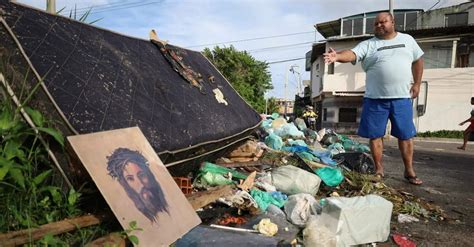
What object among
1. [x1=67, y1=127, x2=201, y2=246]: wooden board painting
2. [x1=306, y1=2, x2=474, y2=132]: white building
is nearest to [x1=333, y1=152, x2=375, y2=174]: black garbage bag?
[x1=67, y1=127, x2=201, y2=246]: wooden board painting

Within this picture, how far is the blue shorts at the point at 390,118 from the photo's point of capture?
3.71m

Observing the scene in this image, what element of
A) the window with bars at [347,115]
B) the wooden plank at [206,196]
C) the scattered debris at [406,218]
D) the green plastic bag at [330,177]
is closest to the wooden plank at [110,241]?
the wooden plank at [206,196]

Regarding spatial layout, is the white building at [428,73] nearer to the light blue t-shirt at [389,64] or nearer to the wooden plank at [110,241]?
the light blue t-shirt at [389,64]

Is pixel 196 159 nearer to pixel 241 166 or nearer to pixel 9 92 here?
pixel 241 166

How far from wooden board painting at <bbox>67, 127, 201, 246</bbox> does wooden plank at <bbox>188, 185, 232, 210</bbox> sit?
0.79ft

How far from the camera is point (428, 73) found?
21609 millimetres

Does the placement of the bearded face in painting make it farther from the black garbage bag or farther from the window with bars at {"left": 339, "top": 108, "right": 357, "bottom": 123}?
the window with bars at {"left": 339, "top": 108, "right": 357, "bottom": 123}

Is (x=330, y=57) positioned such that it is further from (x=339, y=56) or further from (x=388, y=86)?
(x=388, y=86)

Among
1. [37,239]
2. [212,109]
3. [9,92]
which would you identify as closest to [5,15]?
[9,92]

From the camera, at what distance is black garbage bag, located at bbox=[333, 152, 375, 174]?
12.7 feet

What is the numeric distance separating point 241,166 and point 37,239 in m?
2.25


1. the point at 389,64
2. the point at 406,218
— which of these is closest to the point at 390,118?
the point at 389,64

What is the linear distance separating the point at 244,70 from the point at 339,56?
956 inches

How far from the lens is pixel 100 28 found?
2572 millimetres
